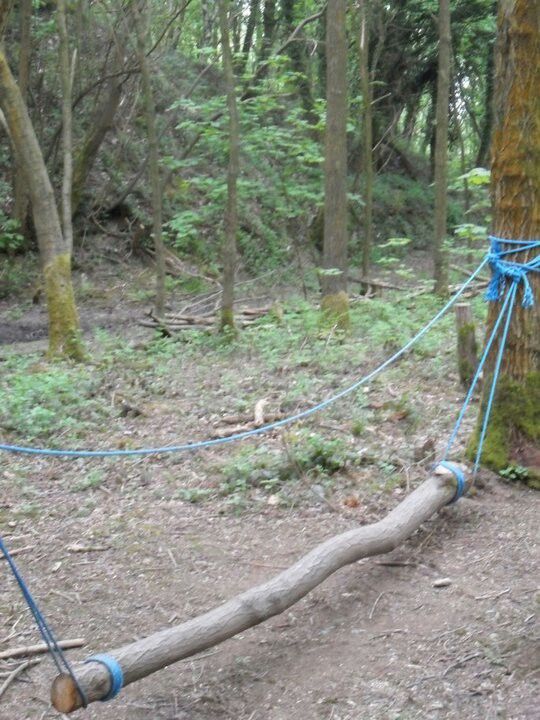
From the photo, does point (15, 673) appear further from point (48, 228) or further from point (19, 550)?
point (48, 228)

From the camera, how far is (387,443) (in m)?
7.19

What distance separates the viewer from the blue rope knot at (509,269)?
5793mm

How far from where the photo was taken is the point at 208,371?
1112 cm

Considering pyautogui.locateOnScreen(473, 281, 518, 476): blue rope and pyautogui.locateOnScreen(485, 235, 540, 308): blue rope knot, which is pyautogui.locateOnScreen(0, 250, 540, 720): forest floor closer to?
pyautogui.locateOnScreen(473, 281, 518, 476): blue rope

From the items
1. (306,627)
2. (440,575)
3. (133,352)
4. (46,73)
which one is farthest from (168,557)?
(46,73)

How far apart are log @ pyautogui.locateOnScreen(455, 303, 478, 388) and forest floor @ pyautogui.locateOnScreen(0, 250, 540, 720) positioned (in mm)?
215

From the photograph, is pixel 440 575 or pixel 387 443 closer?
pixel 440 575

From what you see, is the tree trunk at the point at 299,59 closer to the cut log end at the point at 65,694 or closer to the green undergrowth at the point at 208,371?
the green undergrowth at the point at 208,371

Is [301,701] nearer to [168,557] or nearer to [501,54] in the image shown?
[168,557]

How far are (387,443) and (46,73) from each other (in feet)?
65.4

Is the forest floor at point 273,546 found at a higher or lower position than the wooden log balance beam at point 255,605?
lower

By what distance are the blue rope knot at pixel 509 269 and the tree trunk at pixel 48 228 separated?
25.4ft

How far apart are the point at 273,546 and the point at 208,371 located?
226 inches

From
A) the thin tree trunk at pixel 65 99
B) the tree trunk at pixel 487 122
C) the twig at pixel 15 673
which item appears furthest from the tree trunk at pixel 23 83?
the twig at pixel 15 673
